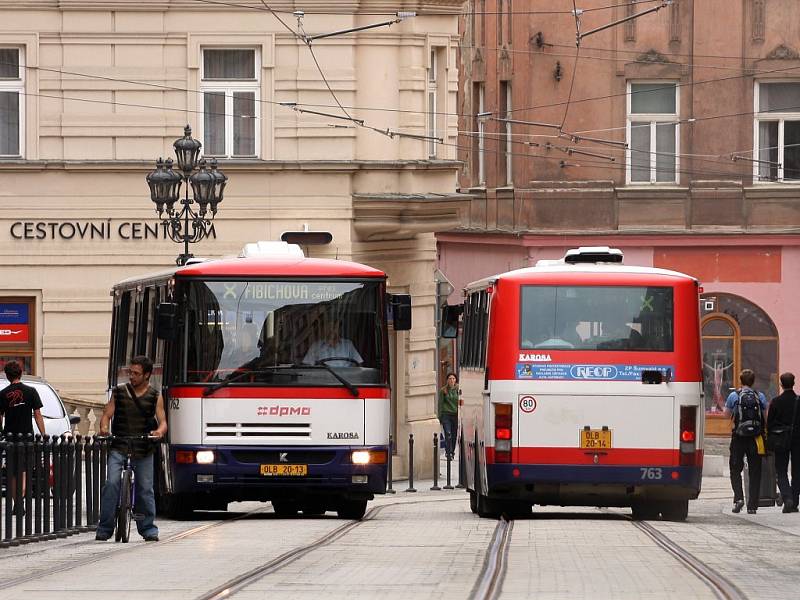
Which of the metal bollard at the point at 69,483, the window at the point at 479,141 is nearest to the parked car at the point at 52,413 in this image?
the metal bollard at the point at 69,483

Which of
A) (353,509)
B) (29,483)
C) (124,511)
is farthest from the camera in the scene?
(353,509)

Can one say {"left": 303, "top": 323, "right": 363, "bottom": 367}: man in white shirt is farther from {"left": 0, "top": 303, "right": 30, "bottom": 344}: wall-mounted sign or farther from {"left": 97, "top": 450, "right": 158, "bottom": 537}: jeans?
{"left": 0, "top": 303, "right": 30, "bottom": 344}: wall-mounted sign

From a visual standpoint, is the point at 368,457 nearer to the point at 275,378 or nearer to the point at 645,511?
the point at 275,378

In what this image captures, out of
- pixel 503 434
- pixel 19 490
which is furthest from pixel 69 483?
pixel 503 434

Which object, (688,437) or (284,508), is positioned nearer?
(688,437)

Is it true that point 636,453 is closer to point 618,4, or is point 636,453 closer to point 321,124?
point 321,124

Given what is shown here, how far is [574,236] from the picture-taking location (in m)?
46.1

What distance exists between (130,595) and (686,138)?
1342 inches

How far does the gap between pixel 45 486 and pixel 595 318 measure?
608 cm

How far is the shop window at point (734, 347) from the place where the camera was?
44.9 m

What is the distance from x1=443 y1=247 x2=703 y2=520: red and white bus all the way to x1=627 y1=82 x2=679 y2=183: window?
962 inches

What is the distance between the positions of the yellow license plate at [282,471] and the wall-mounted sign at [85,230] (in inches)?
562

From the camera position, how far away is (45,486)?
18.9 meters

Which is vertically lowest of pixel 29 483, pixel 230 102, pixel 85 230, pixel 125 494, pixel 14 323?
pixel 125 494
